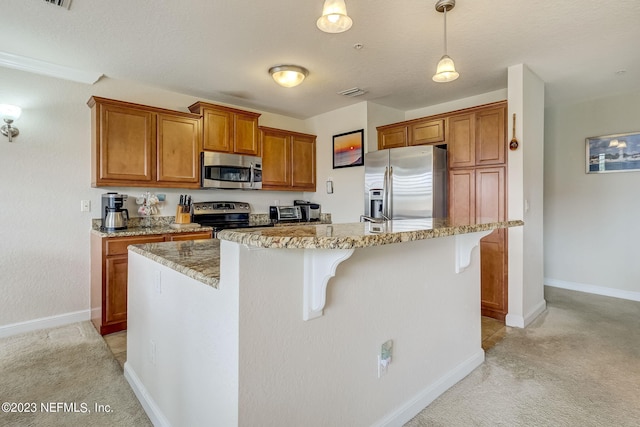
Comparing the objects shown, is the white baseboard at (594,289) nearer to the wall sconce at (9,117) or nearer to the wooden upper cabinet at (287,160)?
the wooden upper cabinet at (287,160)

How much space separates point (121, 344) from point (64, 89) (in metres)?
2.41

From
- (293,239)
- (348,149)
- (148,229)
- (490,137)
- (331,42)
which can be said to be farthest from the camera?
(348,149)

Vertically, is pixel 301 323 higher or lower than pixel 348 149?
lower

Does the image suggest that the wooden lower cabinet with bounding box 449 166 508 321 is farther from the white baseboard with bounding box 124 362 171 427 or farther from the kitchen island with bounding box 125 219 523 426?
the white baseboard with bounding box 124 362 171 427

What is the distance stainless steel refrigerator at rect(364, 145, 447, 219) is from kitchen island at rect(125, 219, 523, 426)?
4.61ft

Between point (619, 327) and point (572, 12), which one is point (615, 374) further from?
point (572, 12)

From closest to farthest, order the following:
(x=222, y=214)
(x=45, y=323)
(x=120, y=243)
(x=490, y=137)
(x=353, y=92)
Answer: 1. (x=120, y=243)
2. (x=45, y=323)
3. (x=490, y=137)
4. (x=353, y=92)
5. (x=222, y=214)

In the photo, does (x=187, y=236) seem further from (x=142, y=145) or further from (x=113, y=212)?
(x=142, y=145)

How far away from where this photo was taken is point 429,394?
6.23 ft

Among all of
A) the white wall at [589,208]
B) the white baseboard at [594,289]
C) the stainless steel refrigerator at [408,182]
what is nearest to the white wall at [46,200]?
the stainless steel refrigerator at [408,182]

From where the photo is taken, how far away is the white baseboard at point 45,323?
293 centimetres

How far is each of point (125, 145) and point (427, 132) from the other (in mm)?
3164

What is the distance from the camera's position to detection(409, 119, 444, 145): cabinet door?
12.3ft

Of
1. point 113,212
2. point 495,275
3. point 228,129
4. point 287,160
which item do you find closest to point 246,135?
point 228,129
